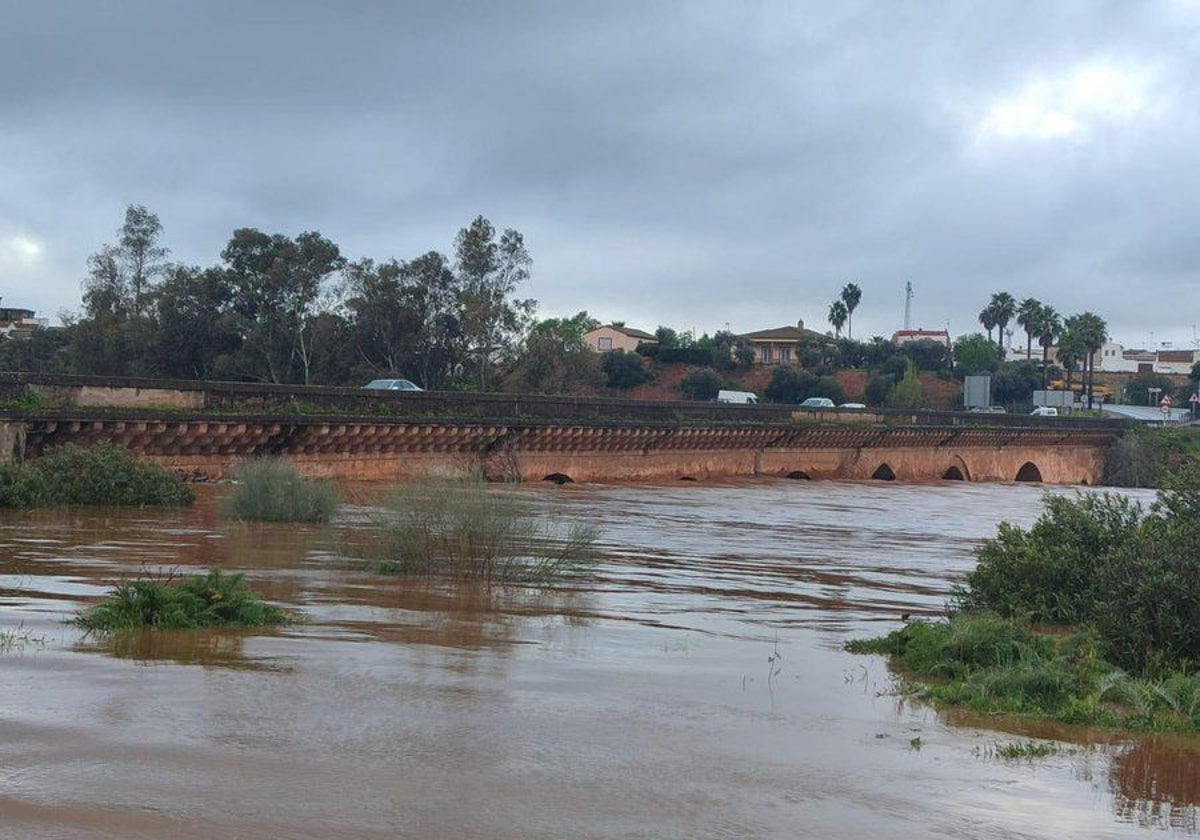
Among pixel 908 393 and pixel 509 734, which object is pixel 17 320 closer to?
pixel 908 393

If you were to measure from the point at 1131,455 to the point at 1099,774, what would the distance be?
7589 cm

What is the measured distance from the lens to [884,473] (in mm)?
70375

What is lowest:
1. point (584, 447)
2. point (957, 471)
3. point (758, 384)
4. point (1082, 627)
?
point (957, 471)

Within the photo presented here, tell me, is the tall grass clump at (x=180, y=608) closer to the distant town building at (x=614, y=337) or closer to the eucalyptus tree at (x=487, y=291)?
the eucalyptus tree at (x=487, y=291)

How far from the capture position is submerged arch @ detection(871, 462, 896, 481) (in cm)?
6964

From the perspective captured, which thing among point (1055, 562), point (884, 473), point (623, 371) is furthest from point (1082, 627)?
point (623, 371)

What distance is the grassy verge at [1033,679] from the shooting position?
439 inches

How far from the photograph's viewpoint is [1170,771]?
382 inches

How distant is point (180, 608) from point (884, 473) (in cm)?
6002

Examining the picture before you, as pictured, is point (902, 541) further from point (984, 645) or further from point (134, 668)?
point (134, 668)

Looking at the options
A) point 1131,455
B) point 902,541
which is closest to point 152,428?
point 902,541

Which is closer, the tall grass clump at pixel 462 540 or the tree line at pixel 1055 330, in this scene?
the tall grass clump at pixel 462 540

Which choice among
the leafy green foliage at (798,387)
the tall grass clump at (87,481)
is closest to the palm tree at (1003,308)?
the leafy green foliage at (798,387)

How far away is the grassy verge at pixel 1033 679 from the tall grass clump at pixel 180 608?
6081 mm
